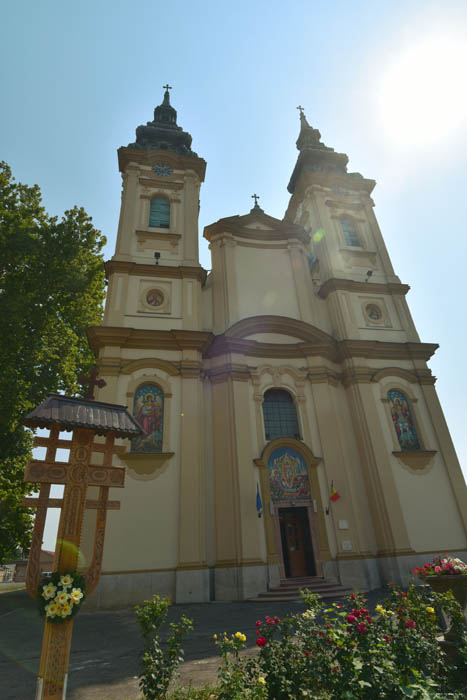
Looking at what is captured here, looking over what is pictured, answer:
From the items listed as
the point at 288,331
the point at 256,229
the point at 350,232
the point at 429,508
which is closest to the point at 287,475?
the point at 429,508

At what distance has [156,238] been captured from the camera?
17.8 metres

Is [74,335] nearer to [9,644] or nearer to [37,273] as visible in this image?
[37,273]

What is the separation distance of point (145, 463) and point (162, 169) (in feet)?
48.8

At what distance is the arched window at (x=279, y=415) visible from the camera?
14773 mm

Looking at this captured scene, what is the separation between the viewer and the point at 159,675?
12.1 ft

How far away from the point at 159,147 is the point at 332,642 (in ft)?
76.3

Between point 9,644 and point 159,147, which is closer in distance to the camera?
point 9,644

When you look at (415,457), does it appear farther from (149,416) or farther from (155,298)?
(155,298)

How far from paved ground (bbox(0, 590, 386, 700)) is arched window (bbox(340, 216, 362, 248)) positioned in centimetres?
1628

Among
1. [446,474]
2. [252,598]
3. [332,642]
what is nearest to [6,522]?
[252,598]

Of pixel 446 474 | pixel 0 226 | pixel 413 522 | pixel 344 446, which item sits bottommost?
pixel 413 522

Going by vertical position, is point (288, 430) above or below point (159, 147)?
below

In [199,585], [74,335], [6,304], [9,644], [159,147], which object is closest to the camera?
[9,644]

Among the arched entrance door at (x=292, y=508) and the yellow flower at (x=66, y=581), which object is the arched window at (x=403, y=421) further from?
the yellow flower at (x=66, y=581)
